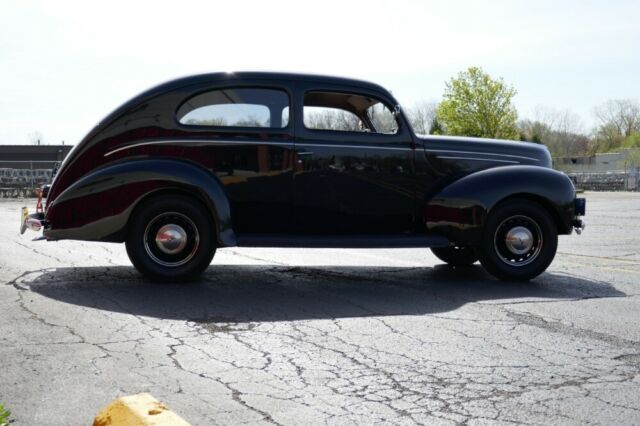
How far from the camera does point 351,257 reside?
9508 mm

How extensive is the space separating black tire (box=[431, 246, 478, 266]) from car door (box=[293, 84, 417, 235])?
137 centimetres

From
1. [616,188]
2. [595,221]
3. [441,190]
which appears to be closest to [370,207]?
[441,190]

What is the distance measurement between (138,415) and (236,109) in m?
4.74

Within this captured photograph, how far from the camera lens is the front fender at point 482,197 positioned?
716 centimetres

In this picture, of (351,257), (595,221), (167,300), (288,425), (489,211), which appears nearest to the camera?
(288,425)

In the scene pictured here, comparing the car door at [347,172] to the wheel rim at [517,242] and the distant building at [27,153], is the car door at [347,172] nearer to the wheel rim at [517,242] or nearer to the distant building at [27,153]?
the wheel rim at [517,242]

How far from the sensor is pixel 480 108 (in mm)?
59469

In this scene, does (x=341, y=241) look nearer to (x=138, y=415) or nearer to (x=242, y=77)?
(x=242, y=77)

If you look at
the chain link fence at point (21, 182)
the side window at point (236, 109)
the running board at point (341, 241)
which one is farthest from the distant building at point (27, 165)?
the running board at point (341, 241)

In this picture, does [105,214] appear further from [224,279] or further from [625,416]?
[625,416]

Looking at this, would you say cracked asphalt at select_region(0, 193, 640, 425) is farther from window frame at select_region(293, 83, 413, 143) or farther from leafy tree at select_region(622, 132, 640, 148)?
leafy tree at select_region(622, 132, 640, 148)

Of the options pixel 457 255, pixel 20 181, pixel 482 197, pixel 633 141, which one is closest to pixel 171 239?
pixel 482 197

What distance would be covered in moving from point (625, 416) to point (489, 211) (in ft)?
13.1

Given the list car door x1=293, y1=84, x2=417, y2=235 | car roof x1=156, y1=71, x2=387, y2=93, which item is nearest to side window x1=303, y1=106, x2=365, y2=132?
car door x1=293, y1=84, x2=417, y2=235
